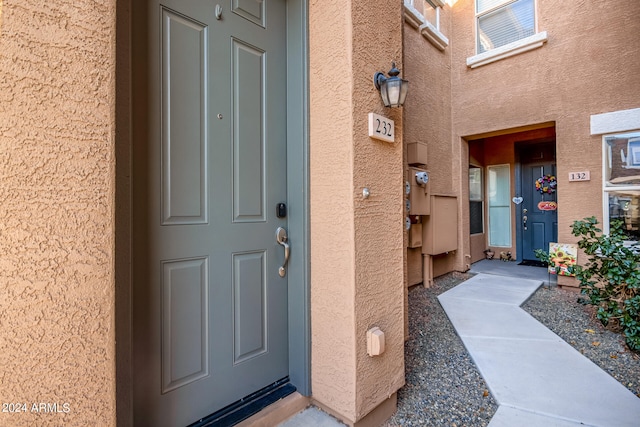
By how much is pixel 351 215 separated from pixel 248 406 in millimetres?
1191

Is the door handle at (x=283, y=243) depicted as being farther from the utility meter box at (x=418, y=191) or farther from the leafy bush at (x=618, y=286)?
the leafy bush at (x=618, y=286)

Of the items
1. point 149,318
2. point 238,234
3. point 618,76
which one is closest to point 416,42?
point 618,76

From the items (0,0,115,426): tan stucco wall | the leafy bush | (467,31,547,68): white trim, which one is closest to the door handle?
(0,0,115,426): tan stucco wall

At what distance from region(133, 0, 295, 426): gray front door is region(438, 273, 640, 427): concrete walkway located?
1.56m

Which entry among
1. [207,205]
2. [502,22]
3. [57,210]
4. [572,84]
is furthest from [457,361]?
[502,22]

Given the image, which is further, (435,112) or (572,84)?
(435,112)

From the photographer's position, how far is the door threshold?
149cm

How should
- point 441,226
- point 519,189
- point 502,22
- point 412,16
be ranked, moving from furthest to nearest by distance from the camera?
1. point 519,189
2. point 502,22
3. point 441,226
4. point 412,16

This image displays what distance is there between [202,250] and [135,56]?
93cm

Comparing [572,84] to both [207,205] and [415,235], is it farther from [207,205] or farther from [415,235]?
[207,205]

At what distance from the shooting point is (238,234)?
163 centimetres

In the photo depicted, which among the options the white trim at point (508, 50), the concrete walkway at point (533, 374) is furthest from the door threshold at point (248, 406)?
the white trim at point (508, 50)

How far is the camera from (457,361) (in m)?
2.44

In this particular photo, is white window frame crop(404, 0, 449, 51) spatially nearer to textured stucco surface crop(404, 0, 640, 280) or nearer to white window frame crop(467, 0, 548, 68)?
textured stucco surface crop(404, 0, 640, 280)
